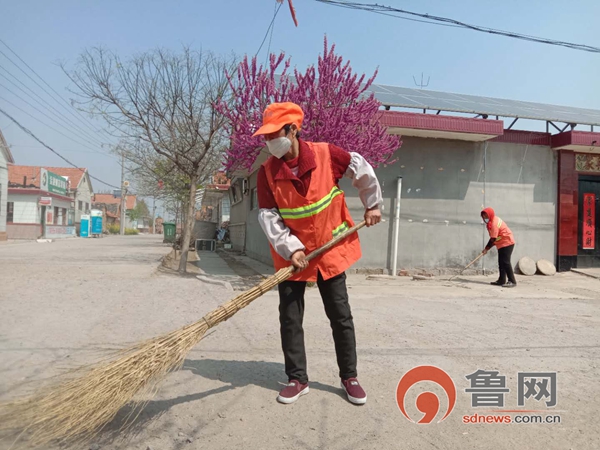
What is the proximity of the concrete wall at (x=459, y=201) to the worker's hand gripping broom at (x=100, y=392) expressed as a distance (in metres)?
7.53

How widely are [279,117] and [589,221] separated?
11.5 metres

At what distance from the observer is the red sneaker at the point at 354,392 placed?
2.65 metres

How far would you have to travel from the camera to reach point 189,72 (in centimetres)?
1005

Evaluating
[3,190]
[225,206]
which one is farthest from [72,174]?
[225,206]

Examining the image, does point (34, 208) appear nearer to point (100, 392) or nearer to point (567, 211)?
point (567, 211)

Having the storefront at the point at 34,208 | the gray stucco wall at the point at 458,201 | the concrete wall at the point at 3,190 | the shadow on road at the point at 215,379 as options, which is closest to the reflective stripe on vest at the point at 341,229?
the shadow on road at the point at 215,379

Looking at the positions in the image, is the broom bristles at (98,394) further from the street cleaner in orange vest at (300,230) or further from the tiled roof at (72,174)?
the tiled roof at (72,174)

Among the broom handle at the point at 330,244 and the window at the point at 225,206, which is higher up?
the window at the point at 225,206

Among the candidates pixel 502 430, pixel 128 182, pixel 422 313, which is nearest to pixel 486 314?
pixel 422 313

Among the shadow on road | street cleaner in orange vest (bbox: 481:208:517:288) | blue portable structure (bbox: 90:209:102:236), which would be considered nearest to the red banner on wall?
street cleaner in orange vest (bbox: 481:208:517:288)

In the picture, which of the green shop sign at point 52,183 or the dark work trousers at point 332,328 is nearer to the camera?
the dark work trousers at point 332,328

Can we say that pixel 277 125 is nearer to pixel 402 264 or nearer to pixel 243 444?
pixel 243 444

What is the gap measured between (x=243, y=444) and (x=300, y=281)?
0.97 meters

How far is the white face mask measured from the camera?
8.83ft
